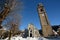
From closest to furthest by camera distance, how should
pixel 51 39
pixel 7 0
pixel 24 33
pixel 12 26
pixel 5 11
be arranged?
pixel 5 11 < pixel 7 0 < pixel 51 39 < pixel 12 26 < pixel 24 33

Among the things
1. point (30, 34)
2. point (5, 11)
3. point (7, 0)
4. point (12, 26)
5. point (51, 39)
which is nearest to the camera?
point (5, 11)

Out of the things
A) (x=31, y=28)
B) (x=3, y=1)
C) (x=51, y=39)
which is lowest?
(x=51, y=39)

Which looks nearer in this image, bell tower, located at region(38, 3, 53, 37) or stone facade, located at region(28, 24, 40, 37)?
stone facade, located at region(28, 24, 40, 37)

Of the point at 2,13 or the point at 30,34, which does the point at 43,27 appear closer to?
the point at 30,34

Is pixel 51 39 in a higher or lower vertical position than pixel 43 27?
lower

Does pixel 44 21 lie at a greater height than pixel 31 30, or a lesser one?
greater

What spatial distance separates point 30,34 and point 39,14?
854 cm

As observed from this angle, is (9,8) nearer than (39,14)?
Yes

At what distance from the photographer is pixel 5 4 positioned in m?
16.7

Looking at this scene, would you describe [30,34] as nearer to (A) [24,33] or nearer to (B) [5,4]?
(A) [24,33]

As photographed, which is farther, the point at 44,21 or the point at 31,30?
the point at 44,21

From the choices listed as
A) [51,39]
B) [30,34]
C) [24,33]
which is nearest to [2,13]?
[51,39]

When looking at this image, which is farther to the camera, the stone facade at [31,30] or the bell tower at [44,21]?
the bell tower at [44,21]

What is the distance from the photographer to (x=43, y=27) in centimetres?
4356
